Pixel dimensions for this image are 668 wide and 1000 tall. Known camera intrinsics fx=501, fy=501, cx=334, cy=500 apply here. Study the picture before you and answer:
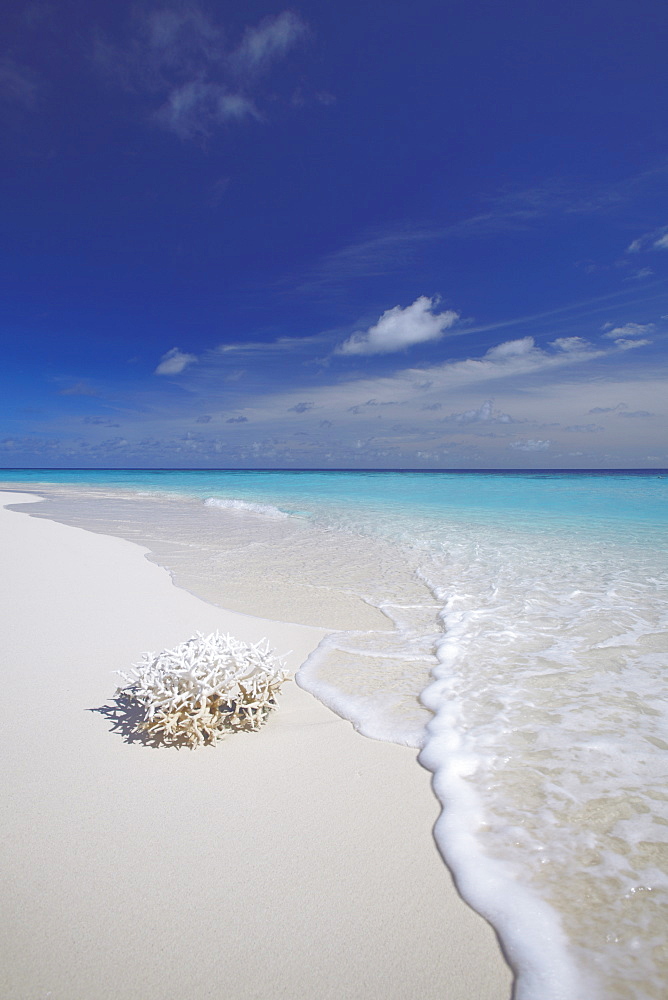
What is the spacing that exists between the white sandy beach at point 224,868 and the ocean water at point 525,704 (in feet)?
0.79

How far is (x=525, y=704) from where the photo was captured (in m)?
4.03

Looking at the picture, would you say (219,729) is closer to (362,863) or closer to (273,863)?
(273,863)

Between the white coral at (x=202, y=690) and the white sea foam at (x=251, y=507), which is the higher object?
the white coral at (x=202, y=690)

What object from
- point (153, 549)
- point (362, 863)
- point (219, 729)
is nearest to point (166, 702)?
point (219, 729)

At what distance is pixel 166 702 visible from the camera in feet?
10.5

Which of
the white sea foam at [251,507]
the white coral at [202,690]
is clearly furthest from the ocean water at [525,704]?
the white sea foam at [251,507]

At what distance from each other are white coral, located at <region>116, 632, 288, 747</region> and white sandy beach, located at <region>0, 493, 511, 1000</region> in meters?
0.14

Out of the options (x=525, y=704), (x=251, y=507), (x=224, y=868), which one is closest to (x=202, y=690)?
(x=224, y=868)

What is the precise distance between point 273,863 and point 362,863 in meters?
0.42

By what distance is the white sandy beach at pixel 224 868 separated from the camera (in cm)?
185

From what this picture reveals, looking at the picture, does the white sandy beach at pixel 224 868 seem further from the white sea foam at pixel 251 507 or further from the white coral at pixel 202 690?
the white sea foam at pixel 251 507

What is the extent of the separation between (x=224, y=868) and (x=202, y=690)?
1.10 metres

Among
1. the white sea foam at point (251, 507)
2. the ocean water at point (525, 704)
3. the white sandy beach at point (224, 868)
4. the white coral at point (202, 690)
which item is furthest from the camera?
the white sea foam at point (251, 507)

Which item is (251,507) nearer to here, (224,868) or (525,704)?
(525,704)
